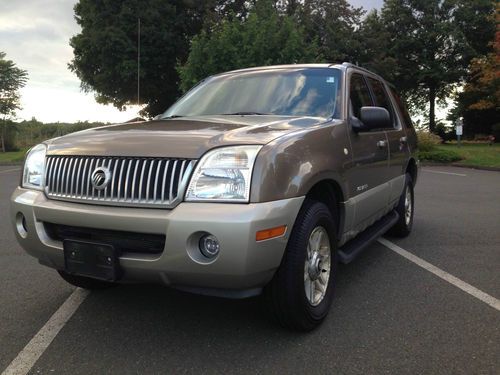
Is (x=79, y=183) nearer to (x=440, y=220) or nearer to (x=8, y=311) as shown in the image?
(x=8, y=311)

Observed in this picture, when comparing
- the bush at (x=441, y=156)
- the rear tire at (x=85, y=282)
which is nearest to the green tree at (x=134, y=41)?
the bush at (x=441, y=156)

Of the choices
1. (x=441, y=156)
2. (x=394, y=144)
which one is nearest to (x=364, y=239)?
(x=394, y=144)

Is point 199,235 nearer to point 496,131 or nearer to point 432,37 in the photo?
point 496,131

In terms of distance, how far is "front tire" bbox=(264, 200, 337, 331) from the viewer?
9.59ft

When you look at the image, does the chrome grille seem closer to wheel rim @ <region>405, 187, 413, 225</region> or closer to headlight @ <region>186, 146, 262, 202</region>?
headlight @ <region>186, 146, 262, 202</region>

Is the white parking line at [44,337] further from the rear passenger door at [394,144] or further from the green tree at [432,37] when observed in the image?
the green tree at [432,37]

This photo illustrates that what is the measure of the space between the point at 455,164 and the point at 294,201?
17.3 metres

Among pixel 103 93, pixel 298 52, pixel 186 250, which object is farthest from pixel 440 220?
pixel 103 93

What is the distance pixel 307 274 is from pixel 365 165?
Result: 4.24 ft

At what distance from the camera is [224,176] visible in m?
2.70

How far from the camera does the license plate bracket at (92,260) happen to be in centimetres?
279

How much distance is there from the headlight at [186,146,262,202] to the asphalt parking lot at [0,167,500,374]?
932mm

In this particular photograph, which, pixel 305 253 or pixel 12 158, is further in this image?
pixel 12 158

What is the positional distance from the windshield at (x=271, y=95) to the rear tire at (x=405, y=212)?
2086 millimetres
